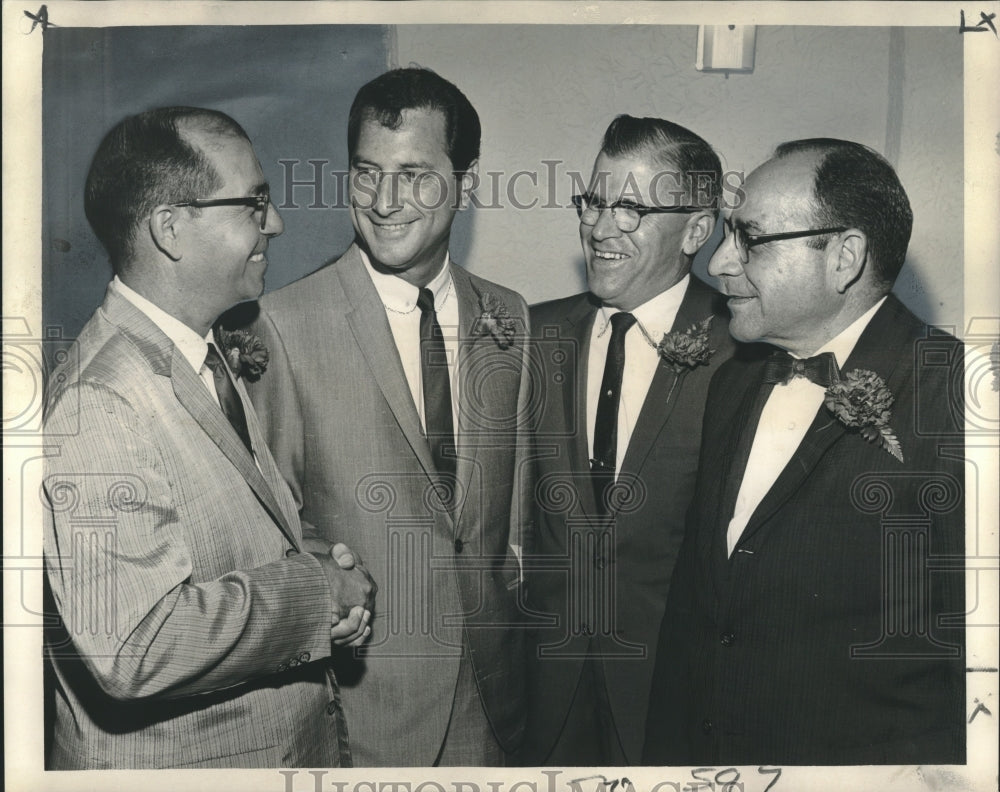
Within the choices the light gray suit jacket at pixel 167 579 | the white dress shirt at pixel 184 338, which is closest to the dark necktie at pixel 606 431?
the light gray suit jacket at pixel 167 579

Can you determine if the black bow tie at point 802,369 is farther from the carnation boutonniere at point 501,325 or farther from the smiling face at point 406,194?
the smiling face at point 406,194

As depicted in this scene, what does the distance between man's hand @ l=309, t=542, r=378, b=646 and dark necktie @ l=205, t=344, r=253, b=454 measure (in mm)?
466

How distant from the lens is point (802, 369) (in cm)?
402

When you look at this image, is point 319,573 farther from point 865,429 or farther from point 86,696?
point 865,429

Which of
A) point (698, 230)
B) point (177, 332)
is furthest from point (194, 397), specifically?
point (698, 230)

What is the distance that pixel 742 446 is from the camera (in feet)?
13.1

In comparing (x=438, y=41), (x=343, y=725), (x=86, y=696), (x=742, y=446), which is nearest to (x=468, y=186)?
(x=438, y=41)

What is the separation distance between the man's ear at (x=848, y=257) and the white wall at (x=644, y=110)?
197mm

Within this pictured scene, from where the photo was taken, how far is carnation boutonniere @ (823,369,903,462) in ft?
13.0

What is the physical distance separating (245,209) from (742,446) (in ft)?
6.28

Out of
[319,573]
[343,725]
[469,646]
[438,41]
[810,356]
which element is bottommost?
[343,725]

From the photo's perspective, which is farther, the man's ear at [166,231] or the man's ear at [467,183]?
the man's ear at [467,183]

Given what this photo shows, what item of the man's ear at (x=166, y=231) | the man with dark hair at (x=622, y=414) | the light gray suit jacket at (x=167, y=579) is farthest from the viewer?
the man with dark hair at (x=622, y=414)

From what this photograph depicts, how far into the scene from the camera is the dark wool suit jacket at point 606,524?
402 centimetres
